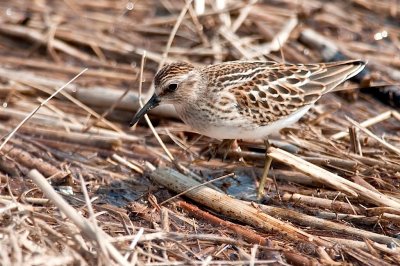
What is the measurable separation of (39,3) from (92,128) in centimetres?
295

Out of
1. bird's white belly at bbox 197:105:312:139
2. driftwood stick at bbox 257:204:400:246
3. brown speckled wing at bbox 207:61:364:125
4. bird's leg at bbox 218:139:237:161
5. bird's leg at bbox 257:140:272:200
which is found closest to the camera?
driftwood stick at bbox 257:204:400:246

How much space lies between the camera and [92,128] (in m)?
8.06

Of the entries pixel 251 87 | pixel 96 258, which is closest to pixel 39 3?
pixel 251 87

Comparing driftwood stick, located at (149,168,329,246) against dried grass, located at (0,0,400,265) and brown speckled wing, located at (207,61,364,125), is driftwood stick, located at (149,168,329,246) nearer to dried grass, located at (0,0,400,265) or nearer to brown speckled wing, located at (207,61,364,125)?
dried grass, located at (0,0,400,265)

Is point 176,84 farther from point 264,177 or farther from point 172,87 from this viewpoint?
point 264,177

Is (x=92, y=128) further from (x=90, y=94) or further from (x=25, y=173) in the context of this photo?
(x=25, y=173)

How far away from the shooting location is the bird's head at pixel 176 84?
22.3 ft

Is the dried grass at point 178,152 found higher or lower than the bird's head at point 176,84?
lower

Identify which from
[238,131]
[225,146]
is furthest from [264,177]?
[225,146]

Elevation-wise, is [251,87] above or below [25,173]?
above

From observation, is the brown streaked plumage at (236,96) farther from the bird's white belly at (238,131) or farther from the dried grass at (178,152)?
the dried grass at (178,152)

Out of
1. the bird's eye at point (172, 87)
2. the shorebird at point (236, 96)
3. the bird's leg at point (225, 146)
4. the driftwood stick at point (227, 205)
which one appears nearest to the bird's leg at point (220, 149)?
the bird's leg at point (225, 146)

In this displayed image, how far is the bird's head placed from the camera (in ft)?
22.3

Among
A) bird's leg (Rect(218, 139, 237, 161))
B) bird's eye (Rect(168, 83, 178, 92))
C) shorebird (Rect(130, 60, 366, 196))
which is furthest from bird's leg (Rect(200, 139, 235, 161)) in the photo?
bird's eye (Rect(168, 83, 178, 92))
